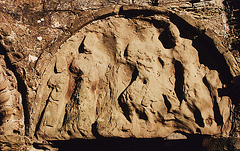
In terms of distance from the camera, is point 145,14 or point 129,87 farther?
point 145,14

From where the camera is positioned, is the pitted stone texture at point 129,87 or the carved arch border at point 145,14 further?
the carved arch border at point 145,14

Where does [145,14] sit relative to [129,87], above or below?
above

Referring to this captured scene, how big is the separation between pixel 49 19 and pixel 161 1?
1448 mm

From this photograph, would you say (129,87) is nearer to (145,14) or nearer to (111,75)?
(111,75)

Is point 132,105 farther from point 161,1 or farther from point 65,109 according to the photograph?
point 161,1

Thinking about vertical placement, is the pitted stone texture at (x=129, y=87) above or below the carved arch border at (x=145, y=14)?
below

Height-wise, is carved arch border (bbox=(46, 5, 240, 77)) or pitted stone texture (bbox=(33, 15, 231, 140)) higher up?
carved arch border (bbox=(46, 5, 240, 77))

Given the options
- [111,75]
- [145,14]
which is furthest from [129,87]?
[145,14]

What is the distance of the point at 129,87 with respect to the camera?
2648 millimetres

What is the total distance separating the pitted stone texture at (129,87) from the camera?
101 inches

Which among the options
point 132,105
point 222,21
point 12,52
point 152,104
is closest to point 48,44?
point 12,52

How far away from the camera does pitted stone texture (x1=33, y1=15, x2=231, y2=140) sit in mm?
2572

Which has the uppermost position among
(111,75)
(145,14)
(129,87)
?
(145,14)

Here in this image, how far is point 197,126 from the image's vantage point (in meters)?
2.62
